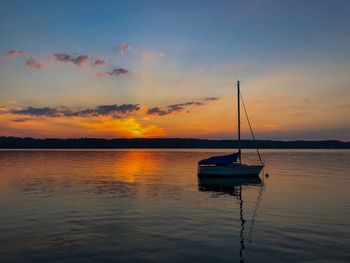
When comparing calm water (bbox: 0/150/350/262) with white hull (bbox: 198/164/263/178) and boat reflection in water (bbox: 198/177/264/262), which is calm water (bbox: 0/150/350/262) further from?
white hull (bbox: 198/164/263/178)

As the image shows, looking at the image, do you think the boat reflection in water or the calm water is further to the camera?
the boat reflection in water

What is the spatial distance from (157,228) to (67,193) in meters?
20.6

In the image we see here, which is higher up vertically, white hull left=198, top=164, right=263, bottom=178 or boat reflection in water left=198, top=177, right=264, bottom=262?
white hull left=198, top=164, right=263, bottom=178

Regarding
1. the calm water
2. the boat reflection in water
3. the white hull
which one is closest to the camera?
the calm water

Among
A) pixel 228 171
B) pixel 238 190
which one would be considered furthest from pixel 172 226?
pixel 228 171

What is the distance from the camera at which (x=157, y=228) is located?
23.9 meters

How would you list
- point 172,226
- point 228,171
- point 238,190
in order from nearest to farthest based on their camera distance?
point 172,226 → point 238,190 → point 228,171

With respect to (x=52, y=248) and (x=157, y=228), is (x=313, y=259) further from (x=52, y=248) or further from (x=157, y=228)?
(x=52, y=248)

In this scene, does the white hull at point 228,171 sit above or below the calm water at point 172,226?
above

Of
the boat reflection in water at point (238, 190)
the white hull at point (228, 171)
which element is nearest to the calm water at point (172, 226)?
the boat reflection in water at point (238, 190)

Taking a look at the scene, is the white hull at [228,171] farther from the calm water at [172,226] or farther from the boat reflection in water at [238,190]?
the calm water at [172,226]

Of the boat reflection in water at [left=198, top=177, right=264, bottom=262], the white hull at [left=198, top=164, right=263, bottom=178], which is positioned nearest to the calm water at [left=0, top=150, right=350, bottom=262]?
the boat reflection in water at [left=198, top=177, right=264, bottom=262]

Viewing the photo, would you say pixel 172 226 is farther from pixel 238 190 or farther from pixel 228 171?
→ pixel 228 171

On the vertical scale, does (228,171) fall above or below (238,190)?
above
